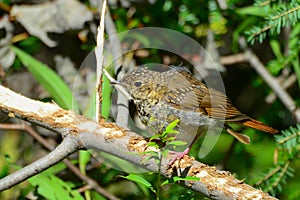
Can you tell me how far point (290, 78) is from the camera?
463cm

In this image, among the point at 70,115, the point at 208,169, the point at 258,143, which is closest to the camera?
the point at 208,169

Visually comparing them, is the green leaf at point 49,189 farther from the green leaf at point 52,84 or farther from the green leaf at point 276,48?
the green leaf at point 276,48

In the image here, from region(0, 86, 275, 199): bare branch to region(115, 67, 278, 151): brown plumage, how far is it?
1.08 ft

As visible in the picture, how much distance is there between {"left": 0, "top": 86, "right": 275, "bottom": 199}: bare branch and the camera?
2541mm

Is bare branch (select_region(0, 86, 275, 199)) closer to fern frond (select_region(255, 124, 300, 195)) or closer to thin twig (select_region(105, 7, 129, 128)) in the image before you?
thin twig (select_region(105, 7, 129, 128))

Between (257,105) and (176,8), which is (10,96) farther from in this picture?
(257,105)

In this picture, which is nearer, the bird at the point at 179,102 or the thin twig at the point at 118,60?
the bird at the point at 179,102

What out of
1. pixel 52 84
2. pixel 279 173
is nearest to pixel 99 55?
pixel 52 84

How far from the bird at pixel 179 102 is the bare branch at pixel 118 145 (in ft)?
1.05

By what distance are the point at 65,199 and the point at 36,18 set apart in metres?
1.63

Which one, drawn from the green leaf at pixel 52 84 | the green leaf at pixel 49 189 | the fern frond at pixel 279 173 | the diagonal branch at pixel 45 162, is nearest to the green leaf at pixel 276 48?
the fern frond at pixel 279 173

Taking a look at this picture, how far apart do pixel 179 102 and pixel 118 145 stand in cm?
57

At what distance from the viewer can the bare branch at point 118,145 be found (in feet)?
8.34

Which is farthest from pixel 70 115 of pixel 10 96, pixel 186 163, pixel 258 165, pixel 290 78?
pixel 290 78
